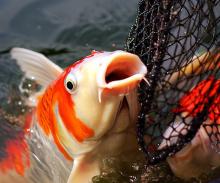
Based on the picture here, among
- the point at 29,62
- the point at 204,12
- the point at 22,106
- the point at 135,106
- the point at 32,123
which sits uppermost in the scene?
the point at 22,106

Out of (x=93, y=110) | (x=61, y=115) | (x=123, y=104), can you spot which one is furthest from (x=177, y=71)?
(x=61, y=115)

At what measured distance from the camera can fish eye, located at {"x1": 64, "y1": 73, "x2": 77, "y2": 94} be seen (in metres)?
2.09

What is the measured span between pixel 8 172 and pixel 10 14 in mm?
1995

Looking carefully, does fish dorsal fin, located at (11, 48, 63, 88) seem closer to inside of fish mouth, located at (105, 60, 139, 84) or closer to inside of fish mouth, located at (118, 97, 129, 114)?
inside of fish mouth, located at (118, 97, 129, 114)

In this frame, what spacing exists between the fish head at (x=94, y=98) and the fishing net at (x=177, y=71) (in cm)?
10

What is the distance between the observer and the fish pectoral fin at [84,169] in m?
2.27

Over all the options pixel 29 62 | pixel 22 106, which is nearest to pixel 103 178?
pixel 29 62

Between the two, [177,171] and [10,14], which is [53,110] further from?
[10,14]

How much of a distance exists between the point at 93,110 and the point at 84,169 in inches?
13.5

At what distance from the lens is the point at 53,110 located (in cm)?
230

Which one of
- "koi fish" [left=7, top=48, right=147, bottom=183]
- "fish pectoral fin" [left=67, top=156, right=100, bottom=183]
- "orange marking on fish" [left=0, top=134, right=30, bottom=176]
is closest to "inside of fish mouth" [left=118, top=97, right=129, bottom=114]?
"koi fish" [left=7, top=48, right=147, bottom=183]

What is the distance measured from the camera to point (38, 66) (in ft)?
9.05

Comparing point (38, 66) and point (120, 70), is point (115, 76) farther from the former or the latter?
point (38, 66)

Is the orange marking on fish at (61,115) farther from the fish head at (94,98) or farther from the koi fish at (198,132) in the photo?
the koi fish at (198,132)
